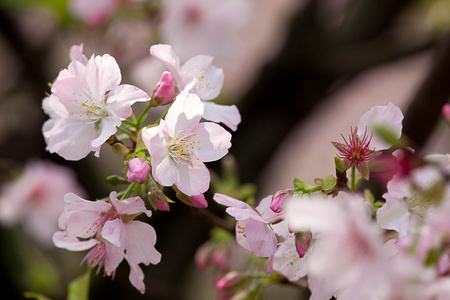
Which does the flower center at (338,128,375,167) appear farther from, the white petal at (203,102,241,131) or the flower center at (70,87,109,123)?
the flower center at (70,87,109,123)

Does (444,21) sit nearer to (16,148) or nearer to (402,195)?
(402,195)

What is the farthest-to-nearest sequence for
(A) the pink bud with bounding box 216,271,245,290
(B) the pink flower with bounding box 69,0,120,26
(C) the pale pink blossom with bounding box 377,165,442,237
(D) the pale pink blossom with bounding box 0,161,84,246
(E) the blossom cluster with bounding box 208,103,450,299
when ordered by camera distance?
(D) the pale pink blossom with bounding box 0,161,84,246, (B) the pink flower with bounding box 69,0,120,26, (A) the pink bud with bounding box 216,271,245,290, (C) the pale pink blossom with bounding box 377,165,442,237, (E) the blossom cluster with bounding box 208,103,450,299

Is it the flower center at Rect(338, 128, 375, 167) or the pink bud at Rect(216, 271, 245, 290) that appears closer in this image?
the flower center at Rect(338, 128, 375, 167)

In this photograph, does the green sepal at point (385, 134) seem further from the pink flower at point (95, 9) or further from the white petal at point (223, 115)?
the pink flower at point (95, 9)

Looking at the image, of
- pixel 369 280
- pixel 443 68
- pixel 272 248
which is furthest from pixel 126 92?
pixel 443 68

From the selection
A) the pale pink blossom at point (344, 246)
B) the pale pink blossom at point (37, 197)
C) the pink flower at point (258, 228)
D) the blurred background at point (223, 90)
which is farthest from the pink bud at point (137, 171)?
the pale pink blossom at point (37, 197)

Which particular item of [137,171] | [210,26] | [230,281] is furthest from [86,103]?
[210,26]

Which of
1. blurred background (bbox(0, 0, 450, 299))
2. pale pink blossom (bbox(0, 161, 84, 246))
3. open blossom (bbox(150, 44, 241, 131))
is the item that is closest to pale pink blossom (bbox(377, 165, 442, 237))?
open blossom (bbox(150, 44, 241, 131))
